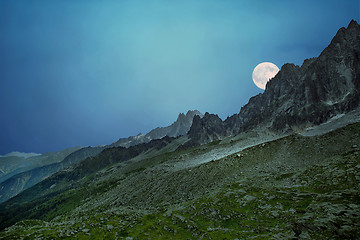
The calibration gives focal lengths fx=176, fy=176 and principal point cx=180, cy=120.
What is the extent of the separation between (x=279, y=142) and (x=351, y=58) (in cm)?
14562

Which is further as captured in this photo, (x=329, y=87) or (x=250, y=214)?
(x=329, y=87)

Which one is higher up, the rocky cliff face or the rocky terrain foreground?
the rocky cliff face

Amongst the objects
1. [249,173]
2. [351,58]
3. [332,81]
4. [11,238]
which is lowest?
[249,173]

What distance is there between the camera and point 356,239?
10422mm

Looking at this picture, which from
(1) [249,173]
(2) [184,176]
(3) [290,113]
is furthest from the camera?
(3) [290,113]

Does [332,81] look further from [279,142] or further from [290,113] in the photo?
[279,142]

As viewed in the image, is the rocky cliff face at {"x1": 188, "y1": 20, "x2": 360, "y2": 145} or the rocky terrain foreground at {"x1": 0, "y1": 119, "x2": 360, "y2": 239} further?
the rocky cliff face at {"x1": 188, "y1": 20, "x2": 360, "y2": 145}

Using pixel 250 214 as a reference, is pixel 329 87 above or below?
above

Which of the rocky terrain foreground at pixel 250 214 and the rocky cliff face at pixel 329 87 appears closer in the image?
the rocky terrain foreground at pixel 250 214

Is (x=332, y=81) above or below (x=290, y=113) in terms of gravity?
above

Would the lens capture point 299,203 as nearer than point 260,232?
No

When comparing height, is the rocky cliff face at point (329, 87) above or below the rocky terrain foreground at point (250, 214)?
above

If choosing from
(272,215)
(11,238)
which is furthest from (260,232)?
(11,238)

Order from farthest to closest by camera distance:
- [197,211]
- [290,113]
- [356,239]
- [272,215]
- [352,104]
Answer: [290,113]
[352,104]
[197,211]
[272,215]
[356,239]
